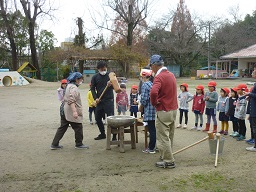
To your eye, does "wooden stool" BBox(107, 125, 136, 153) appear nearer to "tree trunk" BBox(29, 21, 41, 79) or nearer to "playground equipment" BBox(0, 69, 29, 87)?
"playground equipment" BBox(0, 69, 29, 87)

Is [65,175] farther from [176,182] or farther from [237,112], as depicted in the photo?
[237,112]

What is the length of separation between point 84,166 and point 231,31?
133 feet

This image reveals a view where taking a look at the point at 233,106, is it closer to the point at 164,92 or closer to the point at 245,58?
the point at 164,92

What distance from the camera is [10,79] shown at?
25.6 m

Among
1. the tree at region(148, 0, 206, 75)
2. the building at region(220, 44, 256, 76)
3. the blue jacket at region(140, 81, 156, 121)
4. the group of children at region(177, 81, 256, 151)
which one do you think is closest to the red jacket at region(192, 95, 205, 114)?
the group of children at region(177, 81, 256, 151)

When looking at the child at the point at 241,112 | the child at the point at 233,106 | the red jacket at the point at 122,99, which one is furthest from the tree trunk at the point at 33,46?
the child at the point at 241,112

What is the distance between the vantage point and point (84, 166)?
15.8 feet

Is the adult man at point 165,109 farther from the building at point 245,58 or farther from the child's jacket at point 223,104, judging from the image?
the building at point 245,58

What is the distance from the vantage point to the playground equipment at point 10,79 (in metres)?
25.2

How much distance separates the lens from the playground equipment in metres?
25.2

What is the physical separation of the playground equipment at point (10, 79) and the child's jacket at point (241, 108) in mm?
22926

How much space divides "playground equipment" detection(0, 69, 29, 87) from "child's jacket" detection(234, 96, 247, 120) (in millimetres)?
22926

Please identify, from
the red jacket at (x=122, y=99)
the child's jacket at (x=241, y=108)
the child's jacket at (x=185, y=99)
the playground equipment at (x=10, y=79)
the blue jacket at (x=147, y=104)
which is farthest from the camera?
the playground equipment at (x=10, y=79)

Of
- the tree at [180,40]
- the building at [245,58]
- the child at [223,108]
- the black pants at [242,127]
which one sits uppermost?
the tree at [180,40]
